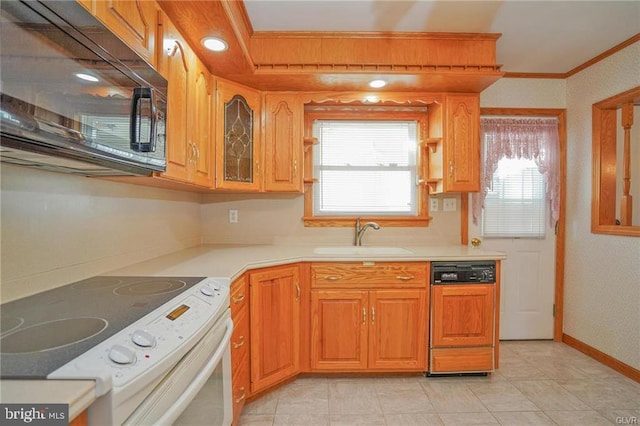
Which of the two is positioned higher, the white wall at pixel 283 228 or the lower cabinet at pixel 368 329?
the white wall at pixel 283 228

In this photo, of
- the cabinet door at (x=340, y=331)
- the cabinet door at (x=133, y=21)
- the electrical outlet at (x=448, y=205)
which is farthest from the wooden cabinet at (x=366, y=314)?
the cabinet door at (x=133, y=21)

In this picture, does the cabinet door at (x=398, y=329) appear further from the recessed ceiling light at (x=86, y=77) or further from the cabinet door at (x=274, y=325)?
the recessed ceiling light at (x=86, y=77)

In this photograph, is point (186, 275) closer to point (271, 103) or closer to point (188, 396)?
point (188, 396)

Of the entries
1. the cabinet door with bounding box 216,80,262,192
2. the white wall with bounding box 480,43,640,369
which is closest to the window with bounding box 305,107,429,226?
the cabinet door with bounding box 216,80,262,192

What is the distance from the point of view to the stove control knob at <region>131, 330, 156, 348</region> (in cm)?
77

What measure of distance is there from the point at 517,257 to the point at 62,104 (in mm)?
3292

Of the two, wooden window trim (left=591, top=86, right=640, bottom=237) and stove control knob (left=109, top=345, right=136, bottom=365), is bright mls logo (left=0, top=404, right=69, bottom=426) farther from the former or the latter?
wooden window trim (left=591, top=86, right=640, bottom=237)

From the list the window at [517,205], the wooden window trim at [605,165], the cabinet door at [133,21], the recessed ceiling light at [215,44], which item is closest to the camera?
the cabinet door at [133,21]

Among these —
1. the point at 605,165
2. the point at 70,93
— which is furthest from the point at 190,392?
the point at 605,165

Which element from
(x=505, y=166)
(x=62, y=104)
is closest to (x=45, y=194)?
(x=62, y=104)

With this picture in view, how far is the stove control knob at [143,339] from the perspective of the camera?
768mm

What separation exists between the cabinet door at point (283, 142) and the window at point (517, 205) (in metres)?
1.81

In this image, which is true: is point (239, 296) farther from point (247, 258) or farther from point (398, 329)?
point (398, 329)

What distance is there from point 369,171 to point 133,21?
198cm
